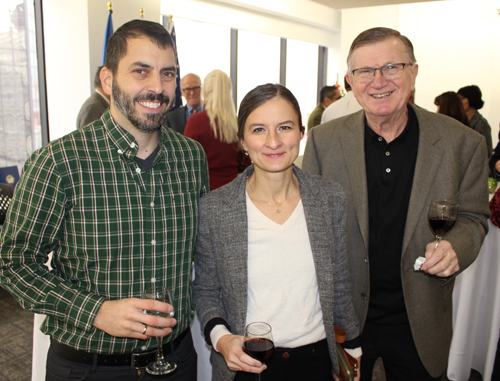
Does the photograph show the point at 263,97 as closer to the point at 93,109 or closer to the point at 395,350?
the point at 395,350

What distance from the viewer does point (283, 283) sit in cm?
142

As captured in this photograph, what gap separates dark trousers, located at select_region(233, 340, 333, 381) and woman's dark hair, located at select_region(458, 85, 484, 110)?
15.6 ft

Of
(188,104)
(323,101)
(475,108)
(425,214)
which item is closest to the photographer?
(425,214)

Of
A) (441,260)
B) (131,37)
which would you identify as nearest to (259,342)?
(441,260)

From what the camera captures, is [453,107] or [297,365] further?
[453,107]

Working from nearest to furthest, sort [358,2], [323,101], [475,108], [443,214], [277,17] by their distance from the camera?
[443,214], [475,108], [323,101], [358,2], [277,17]

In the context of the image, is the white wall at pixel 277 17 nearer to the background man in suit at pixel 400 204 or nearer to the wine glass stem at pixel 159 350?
the background man in suit at pixel 400 204

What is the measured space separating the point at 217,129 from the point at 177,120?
1.46 meters

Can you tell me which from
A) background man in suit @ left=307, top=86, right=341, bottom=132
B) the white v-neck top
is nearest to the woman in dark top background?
background man in suit @ left=307, top=86, right=341, bottom=132

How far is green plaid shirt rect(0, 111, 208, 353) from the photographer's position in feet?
4.08

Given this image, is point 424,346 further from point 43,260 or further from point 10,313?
point 10,313

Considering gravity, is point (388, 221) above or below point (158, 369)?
above

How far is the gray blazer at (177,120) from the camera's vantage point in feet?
16.4

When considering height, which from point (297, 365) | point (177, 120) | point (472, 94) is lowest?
point (297, 365)
